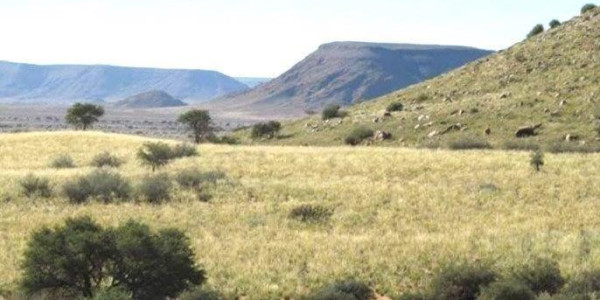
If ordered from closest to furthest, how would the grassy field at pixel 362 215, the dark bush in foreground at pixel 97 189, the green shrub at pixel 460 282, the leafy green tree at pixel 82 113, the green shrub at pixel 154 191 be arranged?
the green shrub at pixel 460 282 < the grassy field at pixel 362 215 < the green shrub at pixel 154 191 < the dark bush in foreground at pixel 97 189 < the leafy green tree at pixel 82 113

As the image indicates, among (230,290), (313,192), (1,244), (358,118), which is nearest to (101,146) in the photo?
(358,118)

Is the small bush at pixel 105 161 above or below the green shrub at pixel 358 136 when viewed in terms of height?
below

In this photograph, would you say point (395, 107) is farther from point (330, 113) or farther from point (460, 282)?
point (460, 282)

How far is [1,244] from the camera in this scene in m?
23.4

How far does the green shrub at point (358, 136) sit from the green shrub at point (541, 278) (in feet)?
131

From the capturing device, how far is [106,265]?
17641 millimetres

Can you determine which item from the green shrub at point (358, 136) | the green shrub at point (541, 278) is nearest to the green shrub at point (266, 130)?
the green shrub at point (358, 136)

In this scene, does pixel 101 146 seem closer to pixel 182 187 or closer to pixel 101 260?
pixel 182 187

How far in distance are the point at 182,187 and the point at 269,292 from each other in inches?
648

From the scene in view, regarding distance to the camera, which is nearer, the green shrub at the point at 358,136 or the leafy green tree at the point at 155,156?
the leafy green tree at the point at 155,156

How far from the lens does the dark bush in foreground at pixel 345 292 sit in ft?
56.2

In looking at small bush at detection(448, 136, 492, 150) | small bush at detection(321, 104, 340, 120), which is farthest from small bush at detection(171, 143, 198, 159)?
small bush at detection(321, 104, 340, 120)

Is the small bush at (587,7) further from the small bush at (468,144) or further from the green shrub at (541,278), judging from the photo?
the green shrub at (541,278)

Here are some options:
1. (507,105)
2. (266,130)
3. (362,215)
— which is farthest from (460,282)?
(266,130)
